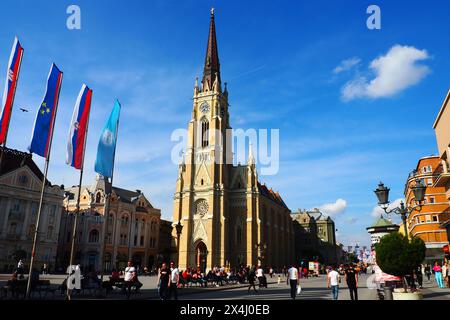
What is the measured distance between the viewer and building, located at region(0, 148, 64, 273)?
45812mm

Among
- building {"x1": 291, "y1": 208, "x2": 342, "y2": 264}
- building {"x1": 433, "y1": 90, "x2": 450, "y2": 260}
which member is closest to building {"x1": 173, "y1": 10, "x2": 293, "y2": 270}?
building {"x1": 291, "y1": 208, "x2": 342, "y2": 264}

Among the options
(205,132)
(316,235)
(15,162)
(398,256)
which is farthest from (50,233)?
(316,235)

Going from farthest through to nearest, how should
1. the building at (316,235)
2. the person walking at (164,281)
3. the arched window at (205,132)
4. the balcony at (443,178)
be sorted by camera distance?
the building at (316,235), the arched window at (205,132), the balcony at (443,178), the person walking at (164,281)

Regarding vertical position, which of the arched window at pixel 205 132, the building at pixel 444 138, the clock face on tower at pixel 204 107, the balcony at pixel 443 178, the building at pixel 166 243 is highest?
the clock face on tower at pixel 204 107

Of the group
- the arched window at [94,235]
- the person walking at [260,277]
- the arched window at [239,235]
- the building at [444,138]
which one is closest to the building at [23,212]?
the arched window at [94,235]

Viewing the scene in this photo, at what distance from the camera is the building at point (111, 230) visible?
56.7 metres

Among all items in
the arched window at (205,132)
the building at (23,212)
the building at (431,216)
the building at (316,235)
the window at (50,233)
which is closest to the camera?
the building at (23,212)

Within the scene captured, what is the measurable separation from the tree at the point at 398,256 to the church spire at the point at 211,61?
59.6 metres

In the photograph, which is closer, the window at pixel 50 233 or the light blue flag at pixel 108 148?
the light blue flag at pixel 108 148

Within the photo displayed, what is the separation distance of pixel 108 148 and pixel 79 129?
1903 mm

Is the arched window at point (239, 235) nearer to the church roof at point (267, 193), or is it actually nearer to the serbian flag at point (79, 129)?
the church roof at point (267, 193)

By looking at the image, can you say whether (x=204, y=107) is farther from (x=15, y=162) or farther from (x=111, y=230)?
(x=15, y=162)

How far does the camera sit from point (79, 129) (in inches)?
780

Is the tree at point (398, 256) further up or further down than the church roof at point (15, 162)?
further down
